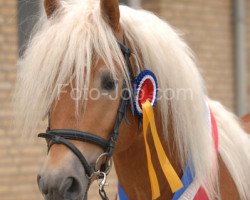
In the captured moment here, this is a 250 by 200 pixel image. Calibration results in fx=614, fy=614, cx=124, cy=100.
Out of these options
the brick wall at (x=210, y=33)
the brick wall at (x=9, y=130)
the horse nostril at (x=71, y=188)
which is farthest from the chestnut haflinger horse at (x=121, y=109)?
the brick wall at (x=210, y=33)

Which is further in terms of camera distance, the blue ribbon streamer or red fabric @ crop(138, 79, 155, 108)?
the blue ribbon streamer

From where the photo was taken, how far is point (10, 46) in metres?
5.36

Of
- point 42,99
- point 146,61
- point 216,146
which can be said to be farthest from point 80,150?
point 216,146

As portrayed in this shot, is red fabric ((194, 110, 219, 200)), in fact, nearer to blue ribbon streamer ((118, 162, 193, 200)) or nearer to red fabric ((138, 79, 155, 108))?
blue ribbon streamer ((118, 162, 193, 200))

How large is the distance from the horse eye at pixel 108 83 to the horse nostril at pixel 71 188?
1.29ft

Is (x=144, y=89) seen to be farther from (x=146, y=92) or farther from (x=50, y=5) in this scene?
(x=50, y=5)

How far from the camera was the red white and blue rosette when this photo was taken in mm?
2635

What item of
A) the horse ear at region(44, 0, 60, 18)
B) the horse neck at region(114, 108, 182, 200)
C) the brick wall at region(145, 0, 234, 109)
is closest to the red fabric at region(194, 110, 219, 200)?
the horse neck at region(114, 108, 182, 200)

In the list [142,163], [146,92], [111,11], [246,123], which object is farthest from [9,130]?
[111,11]

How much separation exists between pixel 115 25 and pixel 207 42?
4.39 metres

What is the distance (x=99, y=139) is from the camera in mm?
2439

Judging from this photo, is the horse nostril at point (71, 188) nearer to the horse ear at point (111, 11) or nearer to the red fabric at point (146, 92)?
the red fabric at point (146, 92)

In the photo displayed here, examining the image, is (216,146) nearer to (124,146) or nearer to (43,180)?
(124,146)

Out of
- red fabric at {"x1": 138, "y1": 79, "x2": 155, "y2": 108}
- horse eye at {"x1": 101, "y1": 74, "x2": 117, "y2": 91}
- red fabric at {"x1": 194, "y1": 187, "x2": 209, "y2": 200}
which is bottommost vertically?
red fabric at {"x1": 194, "y1": 187, "x2": 209, "y2": 200}
